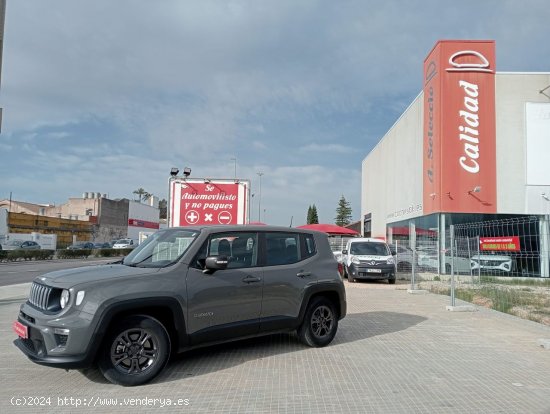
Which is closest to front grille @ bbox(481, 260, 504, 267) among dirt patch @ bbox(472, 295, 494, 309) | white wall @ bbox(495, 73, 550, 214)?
dirt patch @ bbox(472, 295, 494, 309)

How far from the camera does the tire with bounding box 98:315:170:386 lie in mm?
4977

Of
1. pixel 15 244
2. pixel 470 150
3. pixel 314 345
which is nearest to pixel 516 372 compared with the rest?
pixel 314 345

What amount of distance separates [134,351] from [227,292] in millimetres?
1284

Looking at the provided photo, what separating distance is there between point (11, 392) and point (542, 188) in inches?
970

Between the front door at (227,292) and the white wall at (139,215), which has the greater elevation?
the white wall at (139,215)

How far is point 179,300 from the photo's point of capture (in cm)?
537

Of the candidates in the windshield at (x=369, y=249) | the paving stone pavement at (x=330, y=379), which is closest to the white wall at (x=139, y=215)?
the windshield at (x=369, y=249)

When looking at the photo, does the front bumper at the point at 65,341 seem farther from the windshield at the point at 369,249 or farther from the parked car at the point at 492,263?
the windshield at the point at 369,249

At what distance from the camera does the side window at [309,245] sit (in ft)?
23.2

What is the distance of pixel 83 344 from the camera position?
473 cm

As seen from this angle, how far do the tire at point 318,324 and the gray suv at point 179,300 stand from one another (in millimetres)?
15

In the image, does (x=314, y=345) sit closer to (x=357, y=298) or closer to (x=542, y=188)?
(x=357, y=298)

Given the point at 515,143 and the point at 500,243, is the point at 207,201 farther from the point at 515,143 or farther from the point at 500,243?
the point at 515,143

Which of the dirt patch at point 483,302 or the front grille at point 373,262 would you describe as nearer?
the dirt patch at point 483,302
